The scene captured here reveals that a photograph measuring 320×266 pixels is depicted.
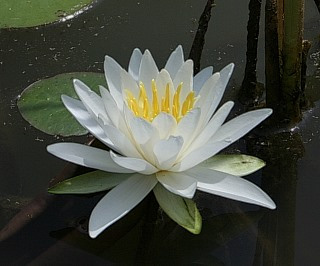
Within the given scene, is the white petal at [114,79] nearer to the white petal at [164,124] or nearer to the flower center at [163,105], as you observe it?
the flower center at [163,105]

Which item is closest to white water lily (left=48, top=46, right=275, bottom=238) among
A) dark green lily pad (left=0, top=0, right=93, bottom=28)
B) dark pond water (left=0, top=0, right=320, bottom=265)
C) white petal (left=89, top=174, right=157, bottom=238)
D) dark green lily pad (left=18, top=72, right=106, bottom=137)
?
white petal (left=89, top=174, right=157, bottom=238)

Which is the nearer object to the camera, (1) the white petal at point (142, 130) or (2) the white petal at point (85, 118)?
(1) the white petal at point (142, 130)

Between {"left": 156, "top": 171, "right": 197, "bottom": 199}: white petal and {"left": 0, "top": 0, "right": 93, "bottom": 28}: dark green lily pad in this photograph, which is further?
{"left": 0, "top": 0, "right": 93, "bottom": 28}: dark green lily pad

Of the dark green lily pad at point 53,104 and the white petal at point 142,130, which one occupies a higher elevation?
the white petal at point 142,130

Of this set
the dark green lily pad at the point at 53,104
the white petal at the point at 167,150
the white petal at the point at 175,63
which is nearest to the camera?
the white petal at the point at 167,150

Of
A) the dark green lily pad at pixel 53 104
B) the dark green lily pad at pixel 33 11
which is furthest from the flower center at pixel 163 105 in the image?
the dark green lily pad at pixel 33 11

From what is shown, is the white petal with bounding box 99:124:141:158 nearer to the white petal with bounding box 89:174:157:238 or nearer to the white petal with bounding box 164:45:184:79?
the white petal with bounding box 89:174:157:238

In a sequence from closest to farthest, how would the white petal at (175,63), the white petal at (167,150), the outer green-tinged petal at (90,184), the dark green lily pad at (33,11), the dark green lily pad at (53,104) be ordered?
the white petal at (167,150) → the outer green-tinged petal at (90,184) → the white petal at (175,63) → the dark green lily pad at (53,104) → the dark green lily pad at (33,11)
